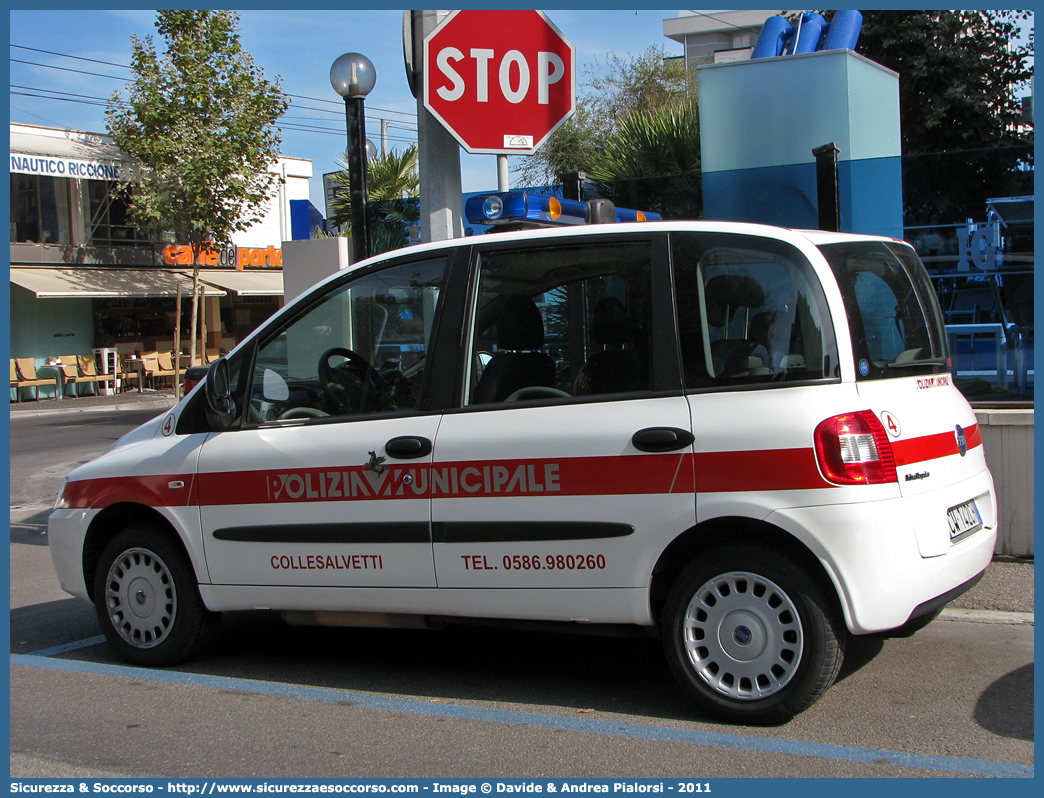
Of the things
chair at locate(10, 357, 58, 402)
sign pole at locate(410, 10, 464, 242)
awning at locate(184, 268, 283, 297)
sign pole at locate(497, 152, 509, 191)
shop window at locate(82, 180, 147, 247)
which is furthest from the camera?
awning at locate(184, 268, 283, 297)

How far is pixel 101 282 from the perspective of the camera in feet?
82.4

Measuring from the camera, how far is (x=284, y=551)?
4477 millimetres

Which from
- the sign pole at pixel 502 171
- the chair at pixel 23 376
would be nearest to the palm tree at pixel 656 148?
the sign pole at pixel 502 171

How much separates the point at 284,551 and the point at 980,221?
5.07m

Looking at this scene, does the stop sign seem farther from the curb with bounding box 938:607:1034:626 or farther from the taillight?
the curb with bounding box 938:607:1034:626

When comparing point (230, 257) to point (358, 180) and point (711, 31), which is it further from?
point (711, 31)

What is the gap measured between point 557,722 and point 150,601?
2141mm

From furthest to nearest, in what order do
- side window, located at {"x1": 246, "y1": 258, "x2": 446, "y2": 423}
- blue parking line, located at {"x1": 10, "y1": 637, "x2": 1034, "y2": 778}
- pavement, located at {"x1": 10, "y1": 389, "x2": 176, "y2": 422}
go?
pavement, located at {"x1": 10, "y1": 389, "x2": 176, "y2": 422}
side window, located at {"x1": 246, "y1": 258, "x2": 446, "y2": 423}
blue parking line, located at {"x1": 10, "y1": 637, "x2": 1034, "y2": 778}

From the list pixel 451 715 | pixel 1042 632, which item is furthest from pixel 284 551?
pixel 1042 632

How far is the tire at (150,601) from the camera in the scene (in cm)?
477

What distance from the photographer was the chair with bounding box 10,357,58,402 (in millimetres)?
23641

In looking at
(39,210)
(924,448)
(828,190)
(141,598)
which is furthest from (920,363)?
(39,210)

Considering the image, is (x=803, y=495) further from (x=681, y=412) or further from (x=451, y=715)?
(x=451, y=715)

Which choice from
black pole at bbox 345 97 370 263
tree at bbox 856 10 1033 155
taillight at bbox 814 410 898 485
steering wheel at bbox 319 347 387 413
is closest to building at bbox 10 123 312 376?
tree at bbox 856 10 1033 155
